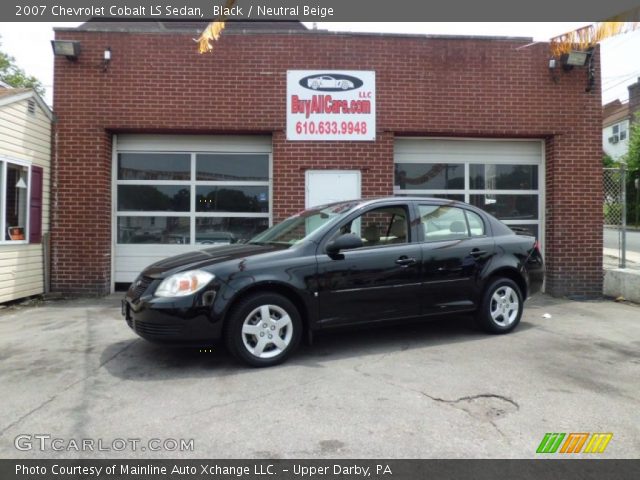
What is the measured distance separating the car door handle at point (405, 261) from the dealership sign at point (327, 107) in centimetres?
395

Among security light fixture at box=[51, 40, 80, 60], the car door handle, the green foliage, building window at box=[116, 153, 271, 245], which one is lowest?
the car door handle

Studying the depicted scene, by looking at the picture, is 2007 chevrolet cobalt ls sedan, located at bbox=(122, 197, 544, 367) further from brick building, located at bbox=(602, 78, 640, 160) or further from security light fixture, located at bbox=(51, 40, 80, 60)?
brick building, located at bbox=(602, 78, 640, 160)

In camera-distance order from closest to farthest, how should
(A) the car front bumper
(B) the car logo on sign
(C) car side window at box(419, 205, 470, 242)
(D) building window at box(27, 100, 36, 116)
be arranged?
(A) the car front bumper
(C) car side window at box(419, 205, 470, 242)
(D) building window at box(27, 100, 36, 116)
(B) the car logo on sign

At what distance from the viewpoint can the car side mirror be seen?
470cm

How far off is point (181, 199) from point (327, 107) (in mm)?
3038

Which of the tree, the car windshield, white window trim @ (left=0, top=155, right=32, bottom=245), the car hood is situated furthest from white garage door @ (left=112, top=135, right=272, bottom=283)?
the tree

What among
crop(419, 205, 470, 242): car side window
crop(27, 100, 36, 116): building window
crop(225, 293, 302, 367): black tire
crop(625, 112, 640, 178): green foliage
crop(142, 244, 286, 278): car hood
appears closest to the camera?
crop(225, 293, 302, 367): black tire

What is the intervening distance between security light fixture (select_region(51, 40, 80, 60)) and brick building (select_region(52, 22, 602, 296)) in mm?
180

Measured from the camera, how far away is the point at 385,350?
5.11m

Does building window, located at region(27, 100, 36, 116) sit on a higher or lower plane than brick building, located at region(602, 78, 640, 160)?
lower

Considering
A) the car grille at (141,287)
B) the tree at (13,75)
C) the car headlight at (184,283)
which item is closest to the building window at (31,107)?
the car grille at (141,287)

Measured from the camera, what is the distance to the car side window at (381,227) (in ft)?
16.7

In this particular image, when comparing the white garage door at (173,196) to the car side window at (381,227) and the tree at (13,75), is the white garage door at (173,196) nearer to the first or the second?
the car side window at (381,227)

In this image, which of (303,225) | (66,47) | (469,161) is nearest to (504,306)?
(303,225)
